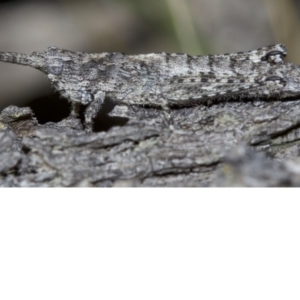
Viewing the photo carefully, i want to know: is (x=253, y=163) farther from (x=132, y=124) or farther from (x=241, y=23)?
(x=241, y=23)

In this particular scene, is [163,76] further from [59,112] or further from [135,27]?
[135,27]

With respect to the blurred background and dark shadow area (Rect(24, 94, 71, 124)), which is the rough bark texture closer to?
dark shadow area (Rect(24, 94, 71, 124))

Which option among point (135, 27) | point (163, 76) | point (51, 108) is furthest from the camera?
point (135, 27)

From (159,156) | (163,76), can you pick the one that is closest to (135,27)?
(163,76)

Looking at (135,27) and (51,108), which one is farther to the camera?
(135,27)

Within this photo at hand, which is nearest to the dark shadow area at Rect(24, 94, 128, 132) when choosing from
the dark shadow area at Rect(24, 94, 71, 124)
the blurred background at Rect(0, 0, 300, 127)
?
the dark shadow area at Rect(24, 94, 71, 124)

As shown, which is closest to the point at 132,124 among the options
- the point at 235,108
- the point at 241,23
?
the point at 235,108

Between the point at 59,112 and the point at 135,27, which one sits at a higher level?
the point at 135,27
